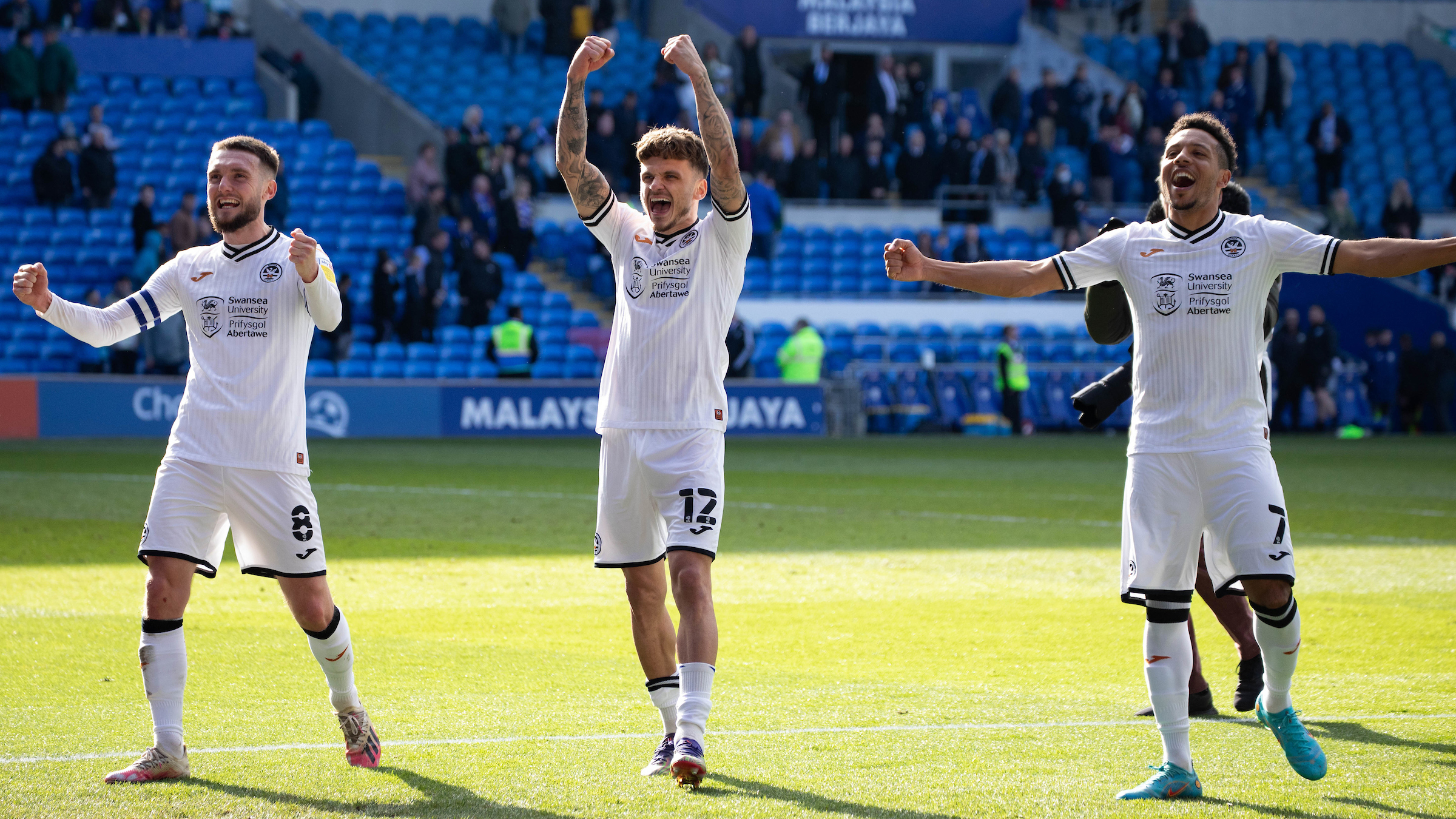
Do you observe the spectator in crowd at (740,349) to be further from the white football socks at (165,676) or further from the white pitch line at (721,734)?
the white football socks at (165,676)

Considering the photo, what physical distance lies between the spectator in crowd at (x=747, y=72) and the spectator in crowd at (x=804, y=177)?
136cm

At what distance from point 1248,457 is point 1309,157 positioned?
29.1 m

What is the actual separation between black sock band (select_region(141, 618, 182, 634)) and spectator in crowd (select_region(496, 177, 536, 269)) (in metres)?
20.9

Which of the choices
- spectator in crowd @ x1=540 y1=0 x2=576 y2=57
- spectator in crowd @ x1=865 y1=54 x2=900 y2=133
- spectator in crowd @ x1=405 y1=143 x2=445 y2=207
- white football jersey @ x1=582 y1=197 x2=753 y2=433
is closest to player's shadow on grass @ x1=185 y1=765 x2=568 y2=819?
white football jersey @ x1=582 y1=197 x2=753 y2=433

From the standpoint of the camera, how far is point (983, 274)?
4855 millimetres

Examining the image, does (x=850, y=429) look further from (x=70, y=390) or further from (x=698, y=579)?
(x=698, y=579)

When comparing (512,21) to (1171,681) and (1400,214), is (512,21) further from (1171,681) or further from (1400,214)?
(1171,681)

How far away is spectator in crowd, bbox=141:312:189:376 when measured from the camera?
21469 millimetres

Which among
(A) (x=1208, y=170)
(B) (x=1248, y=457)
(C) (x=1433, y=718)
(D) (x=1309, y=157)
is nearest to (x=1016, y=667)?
(C) (x=1433, y=718)

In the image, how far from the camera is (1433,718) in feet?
18.4

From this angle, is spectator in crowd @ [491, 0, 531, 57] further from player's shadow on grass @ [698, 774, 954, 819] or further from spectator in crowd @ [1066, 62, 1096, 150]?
player's shadow on grass @ [698, 774, 954, 819]

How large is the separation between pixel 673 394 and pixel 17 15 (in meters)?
24.7

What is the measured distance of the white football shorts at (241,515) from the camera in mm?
4918

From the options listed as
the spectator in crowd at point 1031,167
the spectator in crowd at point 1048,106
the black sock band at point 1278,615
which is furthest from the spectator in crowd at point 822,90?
the black sock band at point 1278,615
